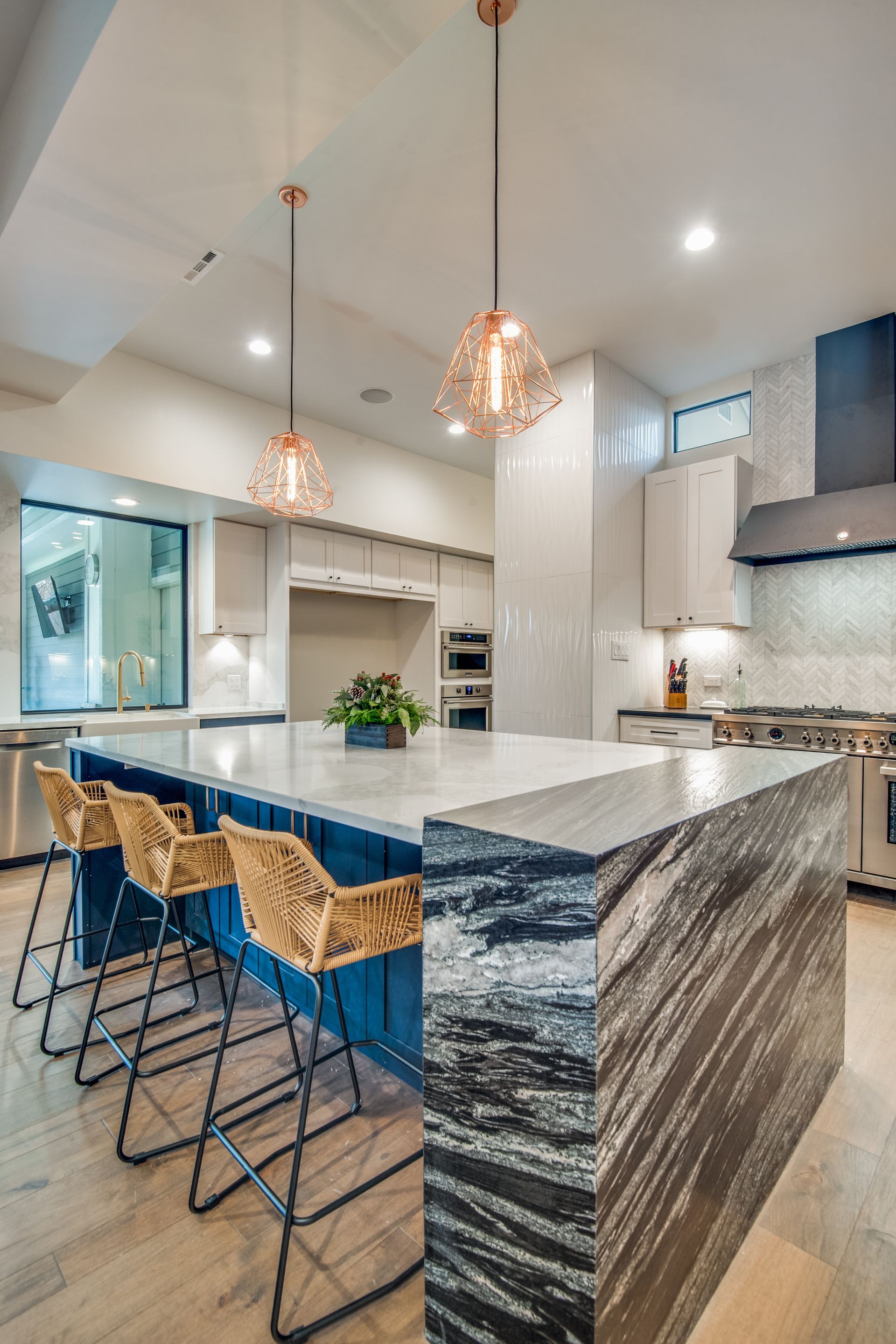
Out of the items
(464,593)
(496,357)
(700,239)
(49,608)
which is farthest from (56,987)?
(464,593)

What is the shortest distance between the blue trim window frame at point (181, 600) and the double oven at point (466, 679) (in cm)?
220

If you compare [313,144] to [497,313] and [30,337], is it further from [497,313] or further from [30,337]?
[30,337]

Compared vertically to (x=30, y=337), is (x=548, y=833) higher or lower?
lower

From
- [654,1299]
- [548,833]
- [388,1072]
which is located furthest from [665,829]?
[388,1072]

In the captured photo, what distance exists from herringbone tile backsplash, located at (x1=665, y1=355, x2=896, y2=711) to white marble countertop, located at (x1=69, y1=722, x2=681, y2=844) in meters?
2.24

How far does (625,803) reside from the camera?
4.04 feet

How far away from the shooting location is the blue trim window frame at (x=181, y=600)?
4.23m

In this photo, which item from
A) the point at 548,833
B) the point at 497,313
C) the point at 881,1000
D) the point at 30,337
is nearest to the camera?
the point at 548,833

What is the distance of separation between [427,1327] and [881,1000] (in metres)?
2.00

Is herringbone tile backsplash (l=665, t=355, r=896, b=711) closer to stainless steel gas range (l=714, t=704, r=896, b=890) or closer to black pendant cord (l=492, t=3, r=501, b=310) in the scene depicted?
stainless steel gas range (l=714, t=704, r=896, b=890)

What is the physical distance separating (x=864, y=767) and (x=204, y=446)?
13.9ft

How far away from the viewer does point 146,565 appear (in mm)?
4852

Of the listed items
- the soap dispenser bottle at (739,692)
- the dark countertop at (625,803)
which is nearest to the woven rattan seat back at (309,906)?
the dark countertop at (625,803)

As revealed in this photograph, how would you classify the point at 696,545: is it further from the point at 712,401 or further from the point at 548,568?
the point at 712,401
